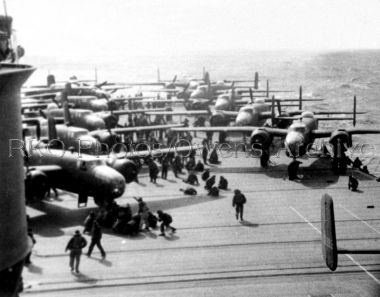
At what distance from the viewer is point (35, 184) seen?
25.7 metres

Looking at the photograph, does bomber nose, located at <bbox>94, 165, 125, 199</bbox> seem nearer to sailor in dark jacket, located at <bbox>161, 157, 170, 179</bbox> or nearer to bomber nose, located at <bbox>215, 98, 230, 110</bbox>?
sailor in dark jacket, located at <bbox>161, 157, 170, 179</bbox>

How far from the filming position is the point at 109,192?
84.5 ft

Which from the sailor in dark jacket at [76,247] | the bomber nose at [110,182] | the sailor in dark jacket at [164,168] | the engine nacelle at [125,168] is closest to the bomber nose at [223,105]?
the sailor in dark jacket at [164,168]

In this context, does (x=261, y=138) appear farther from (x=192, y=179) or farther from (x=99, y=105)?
(x=99, y=105)

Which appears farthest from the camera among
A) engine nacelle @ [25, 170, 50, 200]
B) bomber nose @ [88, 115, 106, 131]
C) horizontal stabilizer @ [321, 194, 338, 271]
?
bomber nose @ [88, 115, 106, 131]

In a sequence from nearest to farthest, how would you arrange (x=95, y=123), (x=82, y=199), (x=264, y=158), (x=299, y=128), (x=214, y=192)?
(x=82, y=199) < (x=214, y=192) < (x=299, y=128) < (x=264, y=158) < (x=95, y=123)

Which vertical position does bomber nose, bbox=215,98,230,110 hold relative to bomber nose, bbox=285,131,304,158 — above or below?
above

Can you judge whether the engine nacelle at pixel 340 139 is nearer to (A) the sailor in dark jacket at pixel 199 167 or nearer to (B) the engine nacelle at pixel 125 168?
(A) the sailor in dark jacket at pixel 199 167

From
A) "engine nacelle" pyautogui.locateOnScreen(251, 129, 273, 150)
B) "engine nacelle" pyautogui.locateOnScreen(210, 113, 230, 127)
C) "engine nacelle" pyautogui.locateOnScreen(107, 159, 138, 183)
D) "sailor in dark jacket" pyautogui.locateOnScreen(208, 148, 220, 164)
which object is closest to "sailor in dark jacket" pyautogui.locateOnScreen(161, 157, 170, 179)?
"engine nacelle" pyautogui.locateOnScreen(107, 159, 138, 183)

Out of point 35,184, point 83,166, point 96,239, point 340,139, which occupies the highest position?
point 83,166

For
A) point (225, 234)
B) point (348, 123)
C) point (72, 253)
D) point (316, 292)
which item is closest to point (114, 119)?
point (225, 234)

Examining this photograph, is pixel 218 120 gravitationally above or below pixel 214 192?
above

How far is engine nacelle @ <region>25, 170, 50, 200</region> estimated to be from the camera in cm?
2556

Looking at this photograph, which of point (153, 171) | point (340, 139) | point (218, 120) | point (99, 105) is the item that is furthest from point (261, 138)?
point (99, 105)
